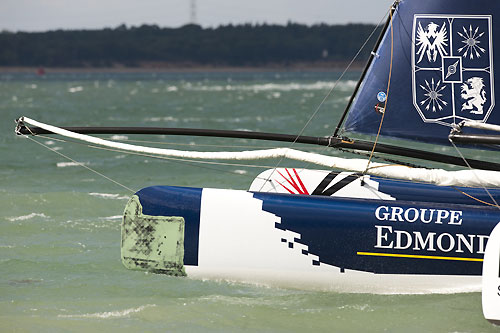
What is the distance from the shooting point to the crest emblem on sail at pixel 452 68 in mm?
8508

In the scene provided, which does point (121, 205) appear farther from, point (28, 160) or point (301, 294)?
point (28, 160)

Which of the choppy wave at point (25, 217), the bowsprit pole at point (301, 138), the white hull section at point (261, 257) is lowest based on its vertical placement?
the choppy wave at point (25, 217)

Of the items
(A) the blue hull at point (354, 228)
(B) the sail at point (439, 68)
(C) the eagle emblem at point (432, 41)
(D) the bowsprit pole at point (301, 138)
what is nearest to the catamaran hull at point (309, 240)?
(A) the blue hull at point (354, 228)

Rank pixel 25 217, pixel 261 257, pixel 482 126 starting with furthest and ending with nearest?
pixel 25 217 → pixel 482 126 → pixel 261 257

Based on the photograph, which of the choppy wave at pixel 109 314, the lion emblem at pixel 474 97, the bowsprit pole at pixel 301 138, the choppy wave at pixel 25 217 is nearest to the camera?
the choppy wave at pixel 109 314

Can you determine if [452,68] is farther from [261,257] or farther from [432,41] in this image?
[261,257]

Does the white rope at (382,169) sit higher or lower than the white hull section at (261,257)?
higher

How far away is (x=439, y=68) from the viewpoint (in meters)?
8.57

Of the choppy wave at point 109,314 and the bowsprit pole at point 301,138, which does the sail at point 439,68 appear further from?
the choppy wave at point 109,314

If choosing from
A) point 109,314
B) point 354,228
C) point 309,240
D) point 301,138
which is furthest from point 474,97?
point 109,314

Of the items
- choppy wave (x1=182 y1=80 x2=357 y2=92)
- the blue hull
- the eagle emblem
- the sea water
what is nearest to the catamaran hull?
the blue hull

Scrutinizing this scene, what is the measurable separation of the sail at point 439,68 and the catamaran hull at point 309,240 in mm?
1453

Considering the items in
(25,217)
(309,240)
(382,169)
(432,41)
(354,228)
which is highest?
(432,41)

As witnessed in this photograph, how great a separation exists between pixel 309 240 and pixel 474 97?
2.42 m
